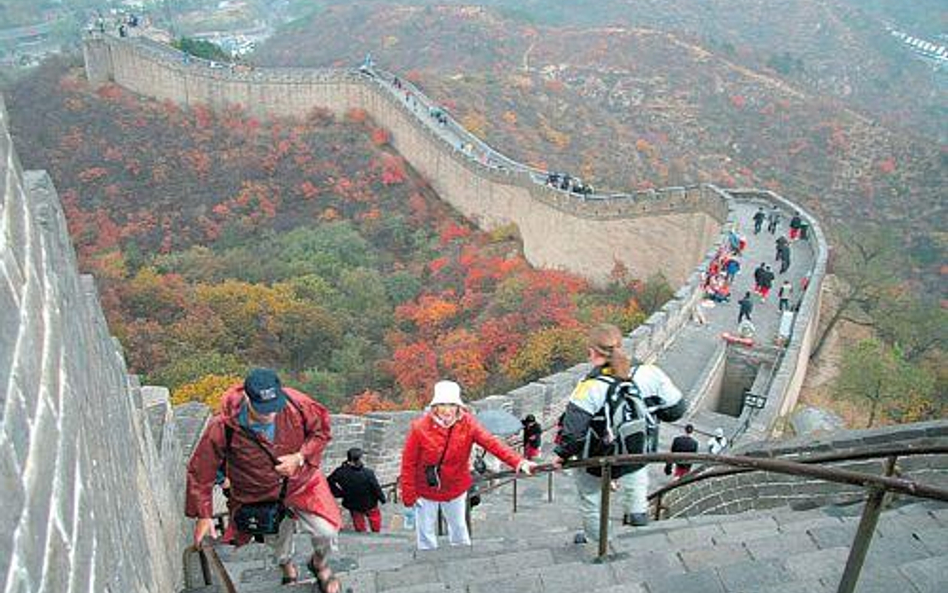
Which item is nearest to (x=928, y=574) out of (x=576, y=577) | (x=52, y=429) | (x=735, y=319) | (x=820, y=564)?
(x=820, y=564)

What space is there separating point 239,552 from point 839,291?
18.8 meters

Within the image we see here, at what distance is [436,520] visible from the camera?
19.5 ft

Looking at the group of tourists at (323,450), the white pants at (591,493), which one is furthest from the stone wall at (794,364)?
the group of tourists at (323,450)

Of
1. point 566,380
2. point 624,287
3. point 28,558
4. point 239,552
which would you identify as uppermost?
point 28,558

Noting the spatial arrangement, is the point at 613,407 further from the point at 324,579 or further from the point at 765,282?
the point at 765,282

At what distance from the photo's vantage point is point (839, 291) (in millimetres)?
21047

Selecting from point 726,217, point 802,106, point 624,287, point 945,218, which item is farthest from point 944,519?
point 802,106

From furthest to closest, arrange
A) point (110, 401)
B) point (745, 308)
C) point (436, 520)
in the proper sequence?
1. point (745, 308)
2. point (436, 520)
3. point (110, 401)

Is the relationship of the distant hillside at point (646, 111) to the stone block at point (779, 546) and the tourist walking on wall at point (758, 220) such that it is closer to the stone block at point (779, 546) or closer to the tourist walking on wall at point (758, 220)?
the tourist walking on wall at point (758, 220)

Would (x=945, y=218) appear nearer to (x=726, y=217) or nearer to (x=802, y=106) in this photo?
(x=802, y=106)

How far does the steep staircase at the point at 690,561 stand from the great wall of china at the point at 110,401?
124 centimetres

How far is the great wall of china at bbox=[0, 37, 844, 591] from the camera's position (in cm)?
186

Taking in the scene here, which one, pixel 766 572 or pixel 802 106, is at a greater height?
pixel 766 572

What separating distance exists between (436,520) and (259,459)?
192 cm
